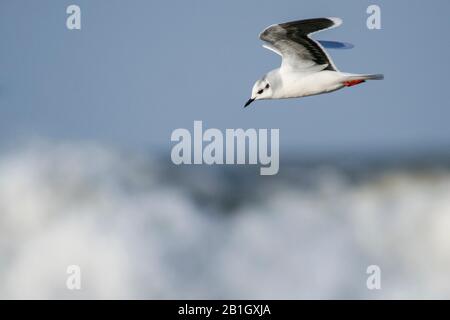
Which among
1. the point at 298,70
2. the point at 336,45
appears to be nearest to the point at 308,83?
the point at 298,70

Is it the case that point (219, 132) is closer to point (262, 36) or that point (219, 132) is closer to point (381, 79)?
point (262, 36)

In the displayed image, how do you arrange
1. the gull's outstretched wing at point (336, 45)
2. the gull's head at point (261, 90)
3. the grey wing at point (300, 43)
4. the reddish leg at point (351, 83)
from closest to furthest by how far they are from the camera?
the grey wing at point (300, 43), the reddish leg at point (351, 83), the gull's head at point (261, 90), the gull's outstretched wing at point (336, 45)

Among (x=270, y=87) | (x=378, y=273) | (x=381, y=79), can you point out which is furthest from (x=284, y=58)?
(x=378, y=273)

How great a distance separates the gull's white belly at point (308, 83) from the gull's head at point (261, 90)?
1.9 inches

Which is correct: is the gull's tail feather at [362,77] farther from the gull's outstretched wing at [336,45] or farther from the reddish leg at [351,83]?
the gull's outstretched wing at [336,45]

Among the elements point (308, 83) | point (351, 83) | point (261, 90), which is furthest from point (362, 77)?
point (261, 90)

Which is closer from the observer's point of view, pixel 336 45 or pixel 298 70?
pixel 298 70

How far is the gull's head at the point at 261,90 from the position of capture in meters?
4.65

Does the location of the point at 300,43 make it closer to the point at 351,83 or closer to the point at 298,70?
the point at 298,70

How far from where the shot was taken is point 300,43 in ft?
14.9

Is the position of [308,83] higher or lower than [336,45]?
lower

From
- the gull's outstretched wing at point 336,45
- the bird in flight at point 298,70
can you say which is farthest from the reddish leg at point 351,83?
the gull's outstretched wing at point 336,45

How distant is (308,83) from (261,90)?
239 mm

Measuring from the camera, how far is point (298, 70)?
15.3 ft
